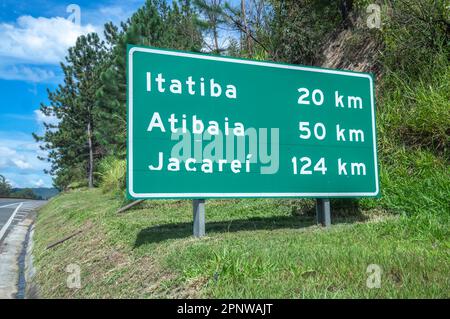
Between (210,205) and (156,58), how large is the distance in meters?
5.09

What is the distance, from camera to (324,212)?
7145mm

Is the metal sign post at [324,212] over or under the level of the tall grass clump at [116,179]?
under

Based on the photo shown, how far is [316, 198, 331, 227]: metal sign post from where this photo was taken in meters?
7.13

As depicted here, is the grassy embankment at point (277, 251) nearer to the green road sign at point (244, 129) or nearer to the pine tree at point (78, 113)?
the green road sign at point (244, 129)

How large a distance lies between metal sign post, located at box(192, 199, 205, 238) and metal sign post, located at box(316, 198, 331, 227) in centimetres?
180

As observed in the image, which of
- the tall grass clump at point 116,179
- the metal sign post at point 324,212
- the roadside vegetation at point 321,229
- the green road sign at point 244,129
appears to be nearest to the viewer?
the roadside vegetation at point 321,229

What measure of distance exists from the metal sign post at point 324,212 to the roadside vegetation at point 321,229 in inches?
5.3

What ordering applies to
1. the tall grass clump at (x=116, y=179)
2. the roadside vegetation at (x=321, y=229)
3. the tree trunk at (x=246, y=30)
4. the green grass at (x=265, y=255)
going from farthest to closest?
the tall grass clump at (x=116, y=179), the tree trunk at (x=246, y=30), the roadside vegetation at (x=321, y=229), the green grass at (x=265, y=255)

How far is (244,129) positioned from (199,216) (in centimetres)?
123

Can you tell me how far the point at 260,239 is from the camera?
618 centimetres

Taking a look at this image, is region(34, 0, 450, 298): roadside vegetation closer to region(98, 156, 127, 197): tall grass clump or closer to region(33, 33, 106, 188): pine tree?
region(98, 156, 127, 197): tall grass clump

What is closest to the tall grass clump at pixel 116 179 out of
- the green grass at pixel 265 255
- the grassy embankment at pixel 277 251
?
the grassy embankment at pixel 277 251

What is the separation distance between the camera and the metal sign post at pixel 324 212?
713cm
